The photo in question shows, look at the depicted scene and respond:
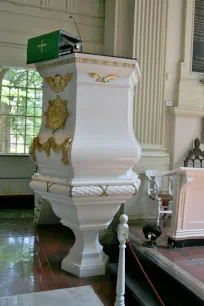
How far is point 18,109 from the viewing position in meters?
6.10

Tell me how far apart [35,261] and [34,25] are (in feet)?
12.6

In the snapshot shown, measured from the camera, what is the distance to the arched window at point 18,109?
5.96 metres

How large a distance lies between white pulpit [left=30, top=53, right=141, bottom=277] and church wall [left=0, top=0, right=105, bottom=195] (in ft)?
8.99

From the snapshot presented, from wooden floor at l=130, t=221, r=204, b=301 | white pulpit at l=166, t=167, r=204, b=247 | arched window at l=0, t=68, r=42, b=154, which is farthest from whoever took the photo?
arched window at l=0, t=68, r=42, b=154

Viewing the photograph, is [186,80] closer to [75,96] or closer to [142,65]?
[142,65]

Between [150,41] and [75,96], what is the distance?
219cm

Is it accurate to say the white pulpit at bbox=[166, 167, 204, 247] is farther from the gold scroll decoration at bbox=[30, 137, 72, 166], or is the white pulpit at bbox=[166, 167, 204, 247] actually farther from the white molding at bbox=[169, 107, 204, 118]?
the white molding at bbox=[169, 107, 204, 118]

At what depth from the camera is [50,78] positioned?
2.86 meters

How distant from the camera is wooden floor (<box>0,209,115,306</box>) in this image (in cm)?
268

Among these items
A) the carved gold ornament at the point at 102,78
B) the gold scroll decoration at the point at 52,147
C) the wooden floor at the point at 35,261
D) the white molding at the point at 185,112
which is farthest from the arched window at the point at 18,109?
the carved gold ornament at the point at 102,78

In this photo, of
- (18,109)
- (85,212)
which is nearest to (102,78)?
(85,212)

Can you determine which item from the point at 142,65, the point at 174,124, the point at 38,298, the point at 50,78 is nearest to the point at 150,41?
the point at 142,65

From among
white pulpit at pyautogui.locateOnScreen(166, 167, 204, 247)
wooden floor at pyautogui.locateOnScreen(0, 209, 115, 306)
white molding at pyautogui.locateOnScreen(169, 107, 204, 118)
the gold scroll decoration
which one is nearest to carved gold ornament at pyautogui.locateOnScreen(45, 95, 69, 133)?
the gold scroll decoration

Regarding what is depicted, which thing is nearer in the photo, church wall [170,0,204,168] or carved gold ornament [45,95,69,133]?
carved gold ornament [45,95,69,133]
